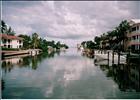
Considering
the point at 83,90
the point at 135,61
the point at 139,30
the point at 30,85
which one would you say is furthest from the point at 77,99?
the point at 139,30

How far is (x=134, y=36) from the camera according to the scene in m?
25.6

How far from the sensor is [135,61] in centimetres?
1614

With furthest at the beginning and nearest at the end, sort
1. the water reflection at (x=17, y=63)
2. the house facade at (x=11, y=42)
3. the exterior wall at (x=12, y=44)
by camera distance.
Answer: the exterior wall at (x=12, y=44) → the house facade at (x=11, y=42) → the water reflection at (x=17, y=63)

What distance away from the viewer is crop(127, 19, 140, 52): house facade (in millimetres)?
24087

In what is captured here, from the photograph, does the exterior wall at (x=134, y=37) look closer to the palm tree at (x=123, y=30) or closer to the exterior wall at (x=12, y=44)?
the palm tree at (x=123, y=30)

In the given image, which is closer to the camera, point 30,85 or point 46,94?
point 46,94

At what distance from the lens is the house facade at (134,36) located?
79.0 ft

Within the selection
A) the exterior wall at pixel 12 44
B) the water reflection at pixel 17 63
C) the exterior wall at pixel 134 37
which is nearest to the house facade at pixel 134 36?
the exterior wall at pixel 134 37

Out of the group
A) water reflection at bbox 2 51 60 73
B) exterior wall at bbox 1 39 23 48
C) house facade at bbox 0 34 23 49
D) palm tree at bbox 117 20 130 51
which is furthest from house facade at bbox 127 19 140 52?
exterior wall at bbox 1 39 23 48

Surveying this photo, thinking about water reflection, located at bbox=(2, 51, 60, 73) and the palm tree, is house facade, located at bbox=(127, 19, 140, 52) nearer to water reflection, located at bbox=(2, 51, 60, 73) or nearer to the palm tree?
the palm tree

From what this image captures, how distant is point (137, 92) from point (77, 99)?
206cm

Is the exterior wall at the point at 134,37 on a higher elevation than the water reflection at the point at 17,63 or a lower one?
higher

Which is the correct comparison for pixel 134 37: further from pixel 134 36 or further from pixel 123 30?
pixel 123 30

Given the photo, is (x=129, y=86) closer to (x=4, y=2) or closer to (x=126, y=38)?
(x=4, y=2)
